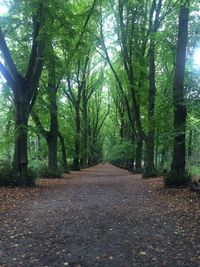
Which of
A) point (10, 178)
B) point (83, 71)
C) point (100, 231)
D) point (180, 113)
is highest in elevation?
point (83, 71)

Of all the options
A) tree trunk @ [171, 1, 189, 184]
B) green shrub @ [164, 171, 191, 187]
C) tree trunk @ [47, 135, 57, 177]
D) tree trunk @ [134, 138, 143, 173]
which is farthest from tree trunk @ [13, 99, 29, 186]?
tree trunk @ [134, 138, 143, 173]

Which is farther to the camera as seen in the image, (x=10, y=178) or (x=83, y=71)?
(x=83, y=71)

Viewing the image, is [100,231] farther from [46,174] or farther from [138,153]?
[138,153]

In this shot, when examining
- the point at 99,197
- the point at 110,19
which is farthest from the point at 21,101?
the point at 110,19

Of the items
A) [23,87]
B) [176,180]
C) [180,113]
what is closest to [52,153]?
[23,87]

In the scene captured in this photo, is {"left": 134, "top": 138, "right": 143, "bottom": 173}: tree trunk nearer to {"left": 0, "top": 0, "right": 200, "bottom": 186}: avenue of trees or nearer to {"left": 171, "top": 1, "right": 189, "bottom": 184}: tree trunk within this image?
{"left": 0, "top": 0, "right": 200, "bottom": 186}: avenue of trees

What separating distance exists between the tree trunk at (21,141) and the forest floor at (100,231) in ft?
9.20

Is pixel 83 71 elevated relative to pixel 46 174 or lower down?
elevated

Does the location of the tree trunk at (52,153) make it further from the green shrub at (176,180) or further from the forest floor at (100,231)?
the forest floor at (100,231)

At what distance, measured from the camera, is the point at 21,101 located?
1446cm

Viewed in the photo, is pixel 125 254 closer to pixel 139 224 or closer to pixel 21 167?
pixel 139 224

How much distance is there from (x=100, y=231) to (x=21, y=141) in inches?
322

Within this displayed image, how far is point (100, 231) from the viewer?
703 cm

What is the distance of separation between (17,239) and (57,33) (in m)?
9.29
